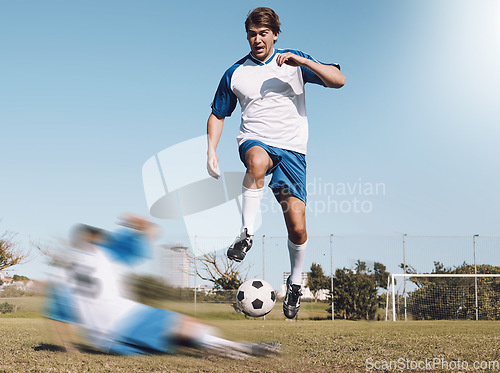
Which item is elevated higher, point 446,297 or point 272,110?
point 272,110

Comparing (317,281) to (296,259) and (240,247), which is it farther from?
(240,247)

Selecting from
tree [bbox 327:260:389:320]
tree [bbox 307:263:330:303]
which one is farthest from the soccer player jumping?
tree [bbox 307:263:330:303]

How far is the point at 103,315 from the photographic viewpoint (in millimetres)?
3887

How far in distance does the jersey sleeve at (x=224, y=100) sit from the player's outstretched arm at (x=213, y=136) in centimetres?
6

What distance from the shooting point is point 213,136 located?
4641 millimetres

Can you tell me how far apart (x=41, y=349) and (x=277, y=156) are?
9.51 feet

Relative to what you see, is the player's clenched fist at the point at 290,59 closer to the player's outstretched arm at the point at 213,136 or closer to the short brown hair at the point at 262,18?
the short brown hair at the point at 262,18

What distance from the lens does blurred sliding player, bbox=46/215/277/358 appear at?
389 cm

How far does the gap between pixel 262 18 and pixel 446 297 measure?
619 inches

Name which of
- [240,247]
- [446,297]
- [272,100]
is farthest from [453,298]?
[240,247]

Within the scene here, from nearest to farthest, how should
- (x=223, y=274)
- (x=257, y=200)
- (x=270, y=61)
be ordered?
(x=257, y=200)
(x=270, y=61)
(x=223, y=274)

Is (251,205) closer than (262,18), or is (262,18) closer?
(251,205)

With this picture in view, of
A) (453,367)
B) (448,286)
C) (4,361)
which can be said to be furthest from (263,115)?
(448,286)

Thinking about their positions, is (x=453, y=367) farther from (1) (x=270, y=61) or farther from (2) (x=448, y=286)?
(2) (x=448, y=286)
